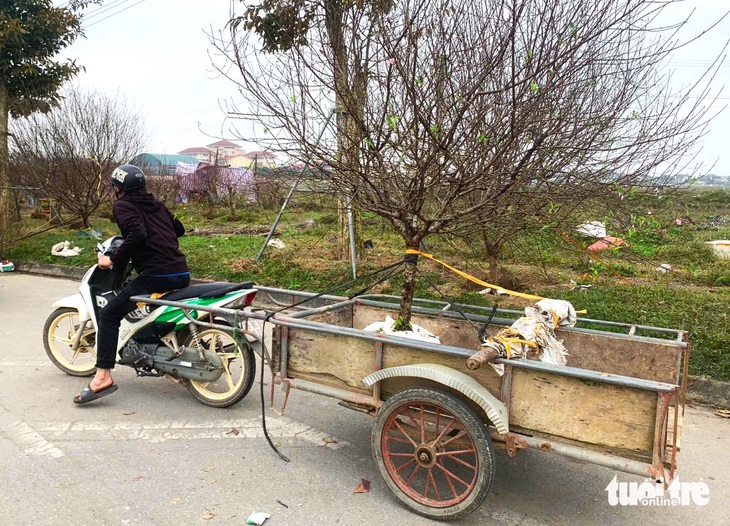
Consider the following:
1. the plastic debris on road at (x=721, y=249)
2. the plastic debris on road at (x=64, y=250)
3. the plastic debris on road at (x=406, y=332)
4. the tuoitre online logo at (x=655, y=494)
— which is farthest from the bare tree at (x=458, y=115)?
the plastic debris on road at (x=64, y=250)

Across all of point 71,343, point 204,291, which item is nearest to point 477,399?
point 204,291

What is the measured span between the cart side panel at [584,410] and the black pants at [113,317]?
2.91 meters

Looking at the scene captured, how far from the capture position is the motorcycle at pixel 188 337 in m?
4.14

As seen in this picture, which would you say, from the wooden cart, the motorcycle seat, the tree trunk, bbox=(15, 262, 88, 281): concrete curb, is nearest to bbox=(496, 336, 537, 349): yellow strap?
the wooden cart

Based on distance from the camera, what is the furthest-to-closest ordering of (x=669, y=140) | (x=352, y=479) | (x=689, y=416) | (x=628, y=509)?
(x=669, y=140) → (x=689, y=416) → (x=352, y=479) → (x=628, y=509)

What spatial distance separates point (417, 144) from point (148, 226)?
223 cm

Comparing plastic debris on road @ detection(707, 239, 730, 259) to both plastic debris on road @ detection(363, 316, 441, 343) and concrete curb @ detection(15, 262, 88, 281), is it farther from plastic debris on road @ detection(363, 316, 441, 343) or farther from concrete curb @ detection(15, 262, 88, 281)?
concrete curb @ detection(15, 262, 88, 281)

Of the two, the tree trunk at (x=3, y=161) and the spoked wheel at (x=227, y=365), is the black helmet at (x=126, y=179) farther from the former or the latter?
the tree trunk at (x=3, y=161)

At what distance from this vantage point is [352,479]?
3.25 m

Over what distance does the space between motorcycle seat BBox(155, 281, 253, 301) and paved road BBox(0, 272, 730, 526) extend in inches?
34.5

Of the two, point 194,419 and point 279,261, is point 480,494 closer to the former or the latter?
point 194,419

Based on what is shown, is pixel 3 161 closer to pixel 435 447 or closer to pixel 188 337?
pixel 188 337

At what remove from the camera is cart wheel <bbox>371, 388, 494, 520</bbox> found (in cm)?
271

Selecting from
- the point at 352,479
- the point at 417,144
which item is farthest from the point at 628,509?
the point at 417,144
